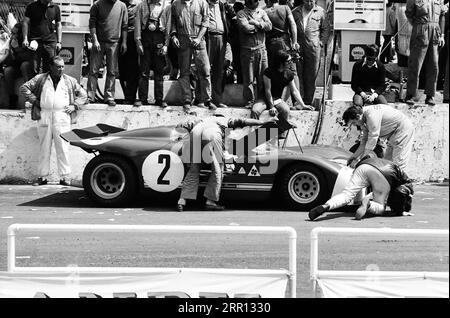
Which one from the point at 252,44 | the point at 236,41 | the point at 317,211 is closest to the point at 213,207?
the point at 317,211

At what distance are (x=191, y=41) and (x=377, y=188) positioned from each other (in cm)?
451

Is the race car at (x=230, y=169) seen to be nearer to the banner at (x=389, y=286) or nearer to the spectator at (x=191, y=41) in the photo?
the spectator at (x=191, y=41)

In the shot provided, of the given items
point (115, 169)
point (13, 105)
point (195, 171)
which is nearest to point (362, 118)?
point (195, 171)

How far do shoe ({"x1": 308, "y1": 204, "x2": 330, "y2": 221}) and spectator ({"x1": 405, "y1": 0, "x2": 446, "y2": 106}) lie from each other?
4513mm

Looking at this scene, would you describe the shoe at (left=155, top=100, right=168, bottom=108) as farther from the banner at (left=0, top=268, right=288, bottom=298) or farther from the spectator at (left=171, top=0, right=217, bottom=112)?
the banner at (left=0, top=268, right=288, bottom=298)

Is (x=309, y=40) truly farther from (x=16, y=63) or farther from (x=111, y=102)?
(x=16, y=63)

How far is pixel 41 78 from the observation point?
556 inches

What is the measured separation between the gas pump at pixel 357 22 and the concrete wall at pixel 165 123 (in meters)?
1.24

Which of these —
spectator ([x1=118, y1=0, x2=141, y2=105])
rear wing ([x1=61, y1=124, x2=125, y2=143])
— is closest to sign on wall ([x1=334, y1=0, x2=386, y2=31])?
spectator ([x1=118, y1=0, x2=141, y2=105])

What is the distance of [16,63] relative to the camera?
15.2m

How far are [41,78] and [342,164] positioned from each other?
477 centimetres

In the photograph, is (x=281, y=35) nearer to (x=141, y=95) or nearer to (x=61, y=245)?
(x=141, y=95)

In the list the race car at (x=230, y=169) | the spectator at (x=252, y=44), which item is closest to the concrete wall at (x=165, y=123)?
the spectator at (x=252, y=44)

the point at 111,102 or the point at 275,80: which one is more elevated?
the point at 275,80
